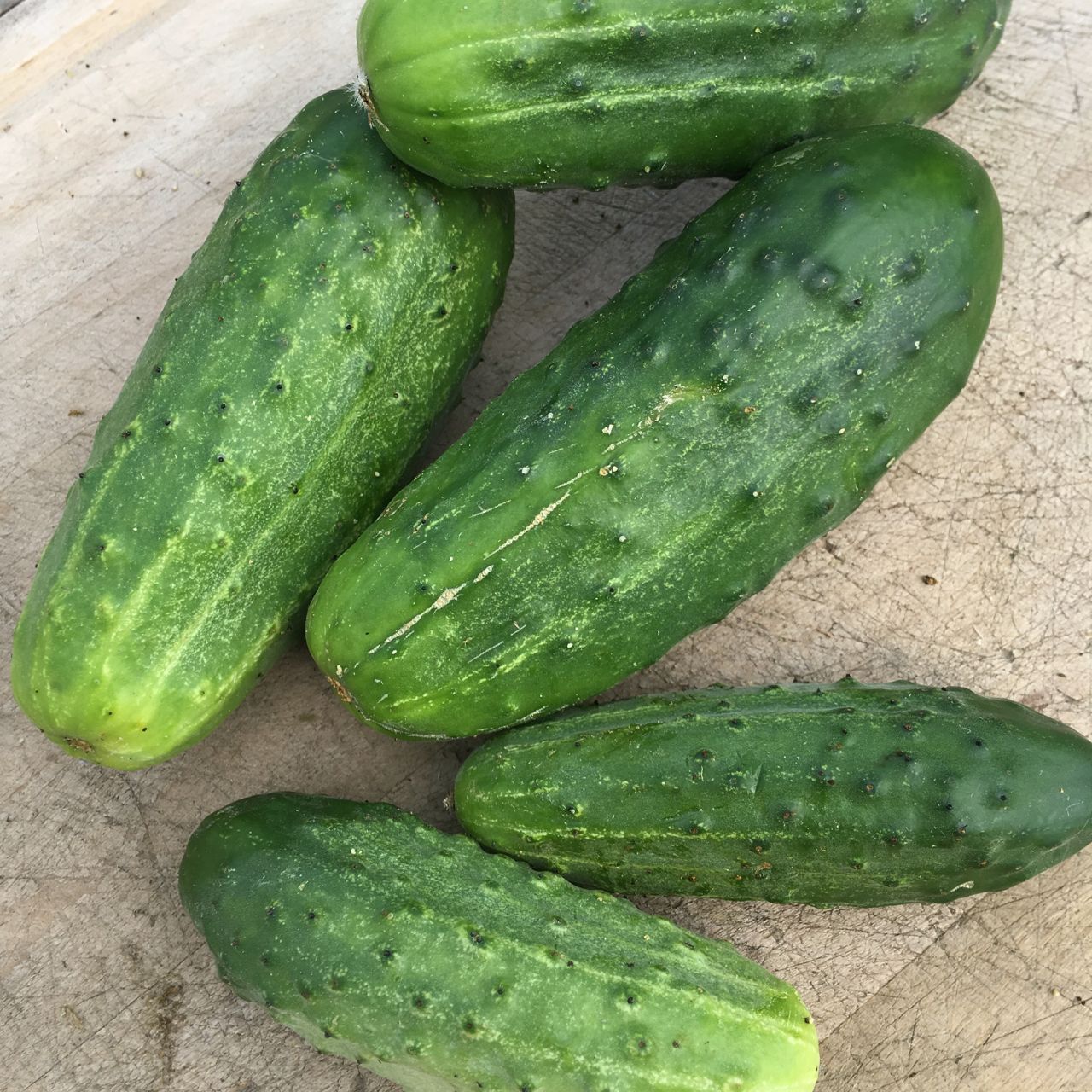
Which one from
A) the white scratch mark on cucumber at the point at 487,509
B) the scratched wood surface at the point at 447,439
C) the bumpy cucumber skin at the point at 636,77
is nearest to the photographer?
the bumpy cucumber skin at the point at 636,77

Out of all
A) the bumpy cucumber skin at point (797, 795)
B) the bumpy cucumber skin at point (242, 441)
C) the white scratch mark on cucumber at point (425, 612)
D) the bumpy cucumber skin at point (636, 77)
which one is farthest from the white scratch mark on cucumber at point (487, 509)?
the bumpy cucumber skin at point (636, 77)

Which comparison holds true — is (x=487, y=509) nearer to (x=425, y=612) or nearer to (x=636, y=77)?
(x=425, y=612)

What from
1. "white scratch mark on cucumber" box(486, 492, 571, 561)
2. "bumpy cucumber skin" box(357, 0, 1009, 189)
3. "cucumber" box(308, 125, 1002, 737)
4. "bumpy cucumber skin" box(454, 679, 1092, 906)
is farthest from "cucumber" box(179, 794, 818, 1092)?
"bumpy cucumber skin" box(357, 0, 1009, 189)

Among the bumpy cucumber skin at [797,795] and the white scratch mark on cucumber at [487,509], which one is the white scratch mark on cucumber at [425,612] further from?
the bumpy cucumber skin at [797,795]

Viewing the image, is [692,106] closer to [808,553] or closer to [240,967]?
[808,553]

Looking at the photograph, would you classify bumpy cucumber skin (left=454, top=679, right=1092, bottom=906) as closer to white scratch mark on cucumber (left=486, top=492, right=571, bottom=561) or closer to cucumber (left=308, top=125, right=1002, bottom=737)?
cucumber (left=308, top=125, right=1002, bottom=737)

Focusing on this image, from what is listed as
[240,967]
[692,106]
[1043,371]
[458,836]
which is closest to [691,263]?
[692,106]
